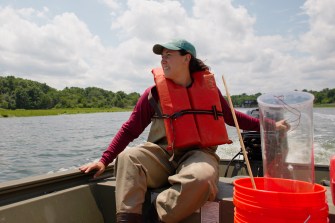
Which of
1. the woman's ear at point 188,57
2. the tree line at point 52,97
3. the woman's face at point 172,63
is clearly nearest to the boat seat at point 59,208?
the woman's face at point 172,63

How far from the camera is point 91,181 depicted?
2650 mm

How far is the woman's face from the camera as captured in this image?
2566mm

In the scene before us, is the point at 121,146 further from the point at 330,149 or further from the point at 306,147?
the point at 330,149

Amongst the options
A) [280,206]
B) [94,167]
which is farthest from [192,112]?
[280,206]

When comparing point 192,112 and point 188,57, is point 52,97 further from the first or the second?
point 192,112

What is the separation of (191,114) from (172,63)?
406 mm

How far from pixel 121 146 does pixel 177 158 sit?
1.37 ft

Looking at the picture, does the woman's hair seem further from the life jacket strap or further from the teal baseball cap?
the life jacket strap

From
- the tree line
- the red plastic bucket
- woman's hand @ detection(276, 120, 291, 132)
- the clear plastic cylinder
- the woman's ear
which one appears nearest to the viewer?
the red plastic bucket

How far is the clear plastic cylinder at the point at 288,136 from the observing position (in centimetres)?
182

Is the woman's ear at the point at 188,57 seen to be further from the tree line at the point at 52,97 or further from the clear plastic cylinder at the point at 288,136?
the tree line at the point at 52,97

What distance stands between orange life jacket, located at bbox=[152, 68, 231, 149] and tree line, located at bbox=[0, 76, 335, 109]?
160 feet

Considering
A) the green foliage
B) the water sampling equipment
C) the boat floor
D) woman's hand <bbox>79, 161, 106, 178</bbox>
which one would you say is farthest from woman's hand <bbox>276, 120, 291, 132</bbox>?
the green foliage

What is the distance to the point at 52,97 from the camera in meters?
57.4
